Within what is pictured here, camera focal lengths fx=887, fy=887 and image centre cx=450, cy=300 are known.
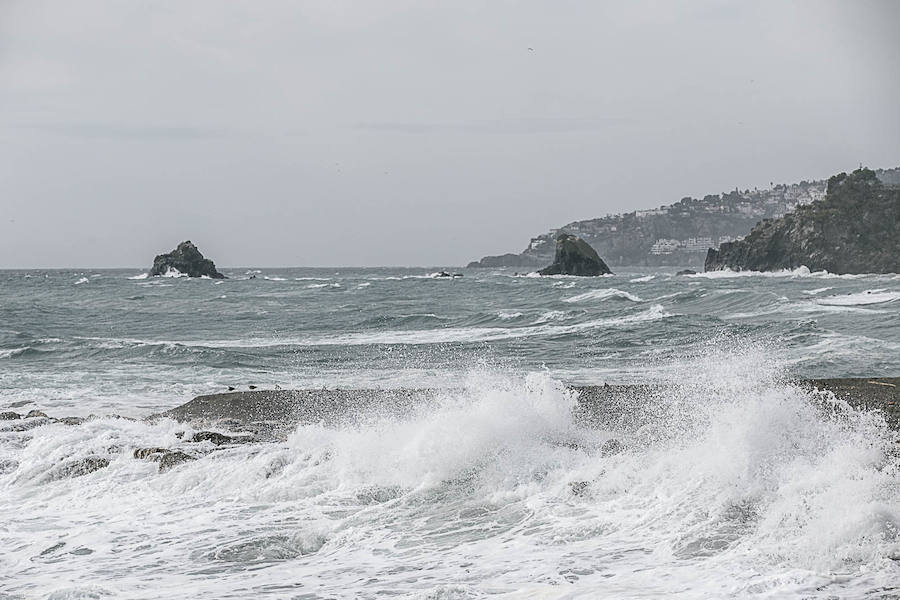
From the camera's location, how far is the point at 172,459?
28.5ft

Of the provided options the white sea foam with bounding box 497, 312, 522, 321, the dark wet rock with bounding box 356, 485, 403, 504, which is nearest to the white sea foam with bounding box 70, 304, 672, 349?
the white sea foam with bounding box 497, 312, 522, 321

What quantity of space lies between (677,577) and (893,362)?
42.0 ft

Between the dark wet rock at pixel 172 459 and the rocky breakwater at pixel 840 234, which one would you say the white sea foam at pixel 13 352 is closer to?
the dark wet rock at pixel 172 459

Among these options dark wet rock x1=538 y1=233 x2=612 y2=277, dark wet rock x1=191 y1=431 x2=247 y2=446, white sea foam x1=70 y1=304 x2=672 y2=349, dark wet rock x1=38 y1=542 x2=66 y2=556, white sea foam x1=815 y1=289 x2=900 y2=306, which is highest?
dark wet rock x1=538 y1=233 x2=612 y2=277

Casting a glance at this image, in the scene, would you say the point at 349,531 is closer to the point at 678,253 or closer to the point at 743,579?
the point at 743,579

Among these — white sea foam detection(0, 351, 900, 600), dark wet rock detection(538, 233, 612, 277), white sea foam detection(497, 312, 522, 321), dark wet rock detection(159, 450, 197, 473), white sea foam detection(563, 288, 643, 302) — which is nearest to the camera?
white sea foam detection(0, 351, 900, 600)

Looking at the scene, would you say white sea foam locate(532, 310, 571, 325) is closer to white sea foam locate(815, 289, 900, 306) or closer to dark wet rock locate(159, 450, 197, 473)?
white sea foam locate(815, 289, 900, 306)

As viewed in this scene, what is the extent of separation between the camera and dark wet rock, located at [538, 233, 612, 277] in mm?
84812

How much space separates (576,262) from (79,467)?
256 ft

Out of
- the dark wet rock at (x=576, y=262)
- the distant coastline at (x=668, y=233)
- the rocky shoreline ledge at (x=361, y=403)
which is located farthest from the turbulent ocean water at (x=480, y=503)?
the distant coastline at (x=668, y=233)

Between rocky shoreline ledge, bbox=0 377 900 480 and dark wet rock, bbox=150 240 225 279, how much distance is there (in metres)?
80.0

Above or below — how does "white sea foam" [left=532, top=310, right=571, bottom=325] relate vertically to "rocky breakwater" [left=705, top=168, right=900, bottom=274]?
below

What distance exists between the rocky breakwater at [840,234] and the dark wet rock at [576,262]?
13589 millimetres

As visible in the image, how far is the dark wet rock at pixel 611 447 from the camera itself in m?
8.19
